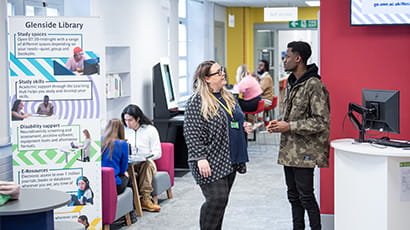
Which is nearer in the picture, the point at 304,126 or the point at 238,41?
the point at 304,126

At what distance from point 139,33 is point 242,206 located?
323 cm

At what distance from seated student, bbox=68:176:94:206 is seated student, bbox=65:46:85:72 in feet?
3.06

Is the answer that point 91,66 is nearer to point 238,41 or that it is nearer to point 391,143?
point 391,143

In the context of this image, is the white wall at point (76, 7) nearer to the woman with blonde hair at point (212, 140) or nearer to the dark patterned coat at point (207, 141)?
the woman with blonde hair at point (212, 140)

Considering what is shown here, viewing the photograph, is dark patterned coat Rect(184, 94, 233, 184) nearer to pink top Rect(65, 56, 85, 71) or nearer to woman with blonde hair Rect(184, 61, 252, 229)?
woman with blonde hair Rect(184, 61, 252, 229)

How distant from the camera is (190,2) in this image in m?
14.7

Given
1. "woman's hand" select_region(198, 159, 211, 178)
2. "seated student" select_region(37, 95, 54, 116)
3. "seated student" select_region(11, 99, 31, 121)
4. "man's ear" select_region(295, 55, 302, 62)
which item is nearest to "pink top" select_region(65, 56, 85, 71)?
"seated student" select_region(37, 95, 54, 116)

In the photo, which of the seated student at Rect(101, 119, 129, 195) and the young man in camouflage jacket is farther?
the seated student at Rect(101, 119, 129, 195)

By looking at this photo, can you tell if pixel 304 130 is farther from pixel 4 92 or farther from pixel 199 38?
pixel 199 38

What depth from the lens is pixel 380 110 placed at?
473 cm

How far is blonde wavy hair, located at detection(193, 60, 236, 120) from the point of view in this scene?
4605mm

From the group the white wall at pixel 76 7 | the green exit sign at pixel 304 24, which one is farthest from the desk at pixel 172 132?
the green exit sign at pixel 304 24

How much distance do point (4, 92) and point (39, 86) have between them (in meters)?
0.99

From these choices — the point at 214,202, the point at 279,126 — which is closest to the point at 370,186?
the point at 279,126
